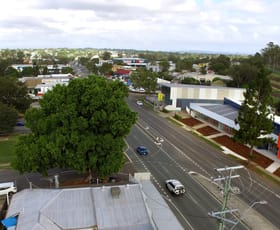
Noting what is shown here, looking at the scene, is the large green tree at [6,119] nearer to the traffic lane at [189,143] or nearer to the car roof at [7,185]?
the car roof at [7,185]

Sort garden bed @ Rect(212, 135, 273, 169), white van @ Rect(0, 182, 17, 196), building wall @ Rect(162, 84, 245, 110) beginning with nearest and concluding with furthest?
white van @ Rect(0, 182, 17, 196) → garden bed @ Rect(212, 135, 273, 169) → building wall @ Rect(162, 84, 245, 110)

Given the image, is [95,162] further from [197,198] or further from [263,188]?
[263,188]

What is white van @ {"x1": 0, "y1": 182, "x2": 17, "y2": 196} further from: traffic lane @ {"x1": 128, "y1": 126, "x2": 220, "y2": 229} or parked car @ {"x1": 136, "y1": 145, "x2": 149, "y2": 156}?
parked car @ {"x1": 136, "y1": 145, "x2": 149, "y2": 156}

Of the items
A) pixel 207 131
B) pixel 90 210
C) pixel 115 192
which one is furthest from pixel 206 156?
pixel 90 210

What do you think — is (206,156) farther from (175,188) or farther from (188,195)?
(175,188)

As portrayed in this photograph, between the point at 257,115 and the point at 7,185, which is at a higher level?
the point at 257,115

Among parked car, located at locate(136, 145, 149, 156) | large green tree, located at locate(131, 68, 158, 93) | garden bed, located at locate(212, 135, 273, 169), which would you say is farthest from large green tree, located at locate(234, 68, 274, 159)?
large green tree, located at locate(131, 68, 158, 93)
